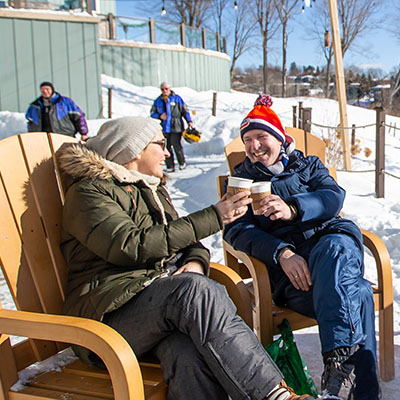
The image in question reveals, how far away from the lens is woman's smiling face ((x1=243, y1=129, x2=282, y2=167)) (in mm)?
2807

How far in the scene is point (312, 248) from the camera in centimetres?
256

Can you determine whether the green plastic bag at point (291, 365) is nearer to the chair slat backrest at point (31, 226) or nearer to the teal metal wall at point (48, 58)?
the chair slat backrest at point (31, 226)

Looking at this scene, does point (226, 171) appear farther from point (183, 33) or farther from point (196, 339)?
point (183, 33)

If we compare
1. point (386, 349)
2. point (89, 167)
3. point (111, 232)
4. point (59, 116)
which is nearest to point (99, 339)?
point (111, 232)

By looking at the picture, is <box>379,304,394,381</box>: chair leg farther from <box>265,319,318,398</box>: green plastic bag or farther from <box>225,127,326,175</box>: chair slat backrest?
<box>225,127,326,175</box>: chair slat backrest

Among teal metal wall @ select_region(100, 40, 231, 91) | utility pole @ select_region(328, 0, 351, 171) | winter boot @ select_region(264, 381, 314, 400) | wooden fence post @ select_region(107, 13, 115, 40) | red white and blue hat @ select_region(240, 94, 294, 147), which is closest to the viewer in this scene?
winter boot @ select_region(264, 381, 314, 400)

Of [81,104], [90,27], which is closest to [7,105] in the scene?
[81,104]

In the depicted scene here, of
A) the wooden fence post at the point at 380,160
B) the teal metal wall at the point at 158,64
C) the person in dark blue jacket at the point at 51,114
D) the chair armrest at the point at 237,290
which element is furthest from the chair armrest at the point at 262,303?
the teal metal wall at the point at 158,64

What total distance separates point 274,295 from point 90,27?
14.3m

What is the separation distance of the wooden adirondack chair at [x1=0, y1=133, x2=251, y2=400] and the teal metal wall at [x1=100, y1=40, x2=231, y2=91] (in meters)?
18.3

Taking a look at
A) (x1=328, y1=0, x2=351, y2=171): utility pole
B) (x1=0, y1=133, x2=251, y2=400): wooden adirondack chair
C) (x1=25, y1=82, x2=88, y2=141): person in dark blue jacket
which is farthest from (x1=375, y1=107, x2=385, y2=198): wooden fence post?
(x1=0, y1=133, x2=251, y2=400): wooden adirondack chair

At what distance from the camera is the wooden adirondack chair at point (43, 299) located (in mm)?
1670

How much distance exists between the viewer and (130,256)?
1973 mm

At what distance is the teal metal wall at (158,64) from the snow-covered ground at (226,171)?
64cm
